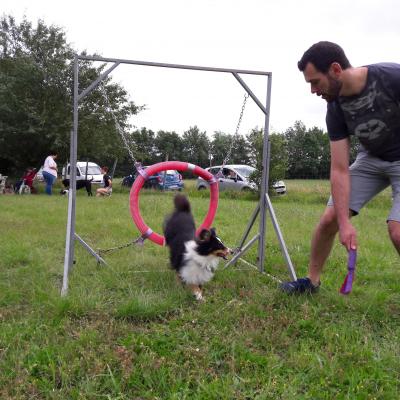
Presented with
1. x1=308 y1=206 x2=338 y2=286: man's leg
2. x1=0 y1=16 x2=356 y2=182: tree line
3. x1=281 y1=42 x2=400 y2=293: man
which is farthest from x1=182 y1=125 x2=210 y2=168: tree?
x1=281 y1=42 x2=400 y2=293: man

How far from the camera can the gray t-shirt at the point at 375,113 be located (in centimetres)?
281

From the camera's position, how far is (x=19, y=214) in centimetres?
838

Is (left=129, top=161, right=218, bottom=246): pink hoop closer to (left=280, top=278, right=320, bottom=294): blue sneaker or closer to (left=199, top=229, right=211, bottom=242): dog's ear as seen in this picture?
(left=199, top=229, right=211, bottom=242): dog's ear

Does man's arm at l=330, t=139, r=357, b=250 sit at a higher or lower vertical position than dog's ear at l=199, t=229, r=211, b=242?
higher

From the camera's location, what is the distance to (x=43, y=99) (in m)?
16.8

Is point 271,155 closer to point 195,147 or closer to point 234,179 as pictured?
point 234,179

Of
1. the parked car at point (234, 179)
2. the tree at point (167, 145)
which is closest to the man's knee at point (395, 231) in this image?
the parked car at point (234, 179)

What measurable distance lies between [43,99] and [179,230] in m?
14.6

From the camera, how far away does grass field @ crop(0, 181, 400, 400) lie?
2.28 m

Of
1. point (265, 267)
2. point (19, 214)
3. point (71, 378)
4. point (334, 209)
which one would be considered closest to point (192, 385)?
point (71, 378)

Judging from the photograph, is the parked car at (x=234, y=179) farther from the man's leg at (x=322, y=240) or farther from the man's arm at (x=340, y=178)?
the man's arm at (x=340, y=178)

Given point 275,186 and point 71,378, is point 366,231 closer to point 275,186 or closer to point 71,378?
point 71,378

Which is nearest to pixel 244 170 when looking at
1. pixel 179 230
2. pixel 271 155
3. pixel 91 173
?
pixel 271 155

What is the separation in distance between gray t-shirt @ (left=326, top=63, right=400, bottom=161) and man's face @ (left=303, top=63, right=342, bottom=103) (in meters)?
0.13
